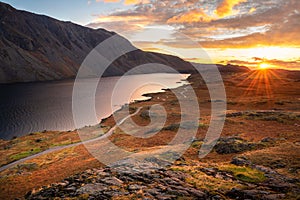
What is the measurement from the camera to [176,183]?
16859 millimetres

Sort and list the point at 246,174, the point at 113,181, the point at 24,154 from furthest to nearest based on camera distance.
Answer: the point at 24,154, the point at 246,174, the point at 113,181

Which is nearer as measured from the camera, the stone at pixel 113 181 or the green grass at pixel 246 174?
the green grass at pixel 246 174

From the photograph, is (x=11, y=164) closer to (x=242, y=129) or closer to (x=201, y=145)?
(x=201, y=145)

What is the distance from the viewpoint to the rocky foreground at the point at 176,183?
1501 cm

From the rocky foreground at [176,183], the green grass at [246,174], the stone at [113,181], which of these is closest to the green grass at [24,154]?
the rocky foreground at [176,183]

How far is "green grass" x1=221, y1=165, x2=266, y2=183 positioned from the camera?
16.9 metres

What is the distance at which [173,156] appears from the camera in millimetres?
24016

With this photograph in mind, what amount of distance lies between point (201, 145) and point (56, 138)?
35137mm

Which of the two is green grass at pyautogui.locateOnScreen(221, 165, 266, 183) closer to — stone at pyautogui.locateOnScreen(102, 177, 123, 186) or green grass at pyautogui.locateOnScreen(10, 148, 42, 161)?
stone at pyautogui.locateOnScreen(102, 177, 123, 186)

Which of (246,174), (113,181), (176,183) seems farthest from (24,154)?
(246,174)

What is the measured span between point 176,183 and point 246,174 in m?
5.68

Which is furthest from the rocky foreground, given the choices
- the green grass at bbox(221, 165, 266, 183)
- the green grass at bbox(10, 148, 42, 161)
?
the green grass at bbox(10, 148, 42, 161)

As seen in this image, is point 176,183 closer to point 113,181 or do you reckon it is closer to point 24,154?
point 113,181

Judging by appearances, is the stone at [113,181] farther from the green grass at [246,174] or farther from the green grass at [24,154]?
the green grass at [24,154]
